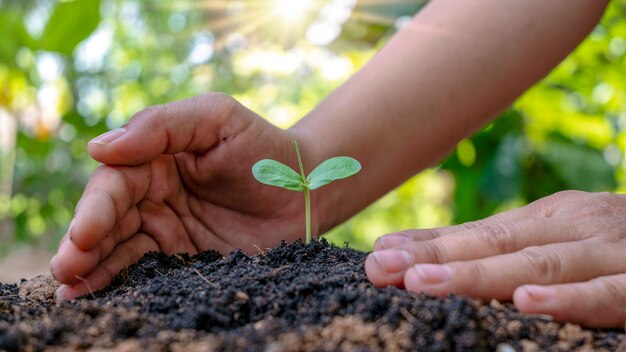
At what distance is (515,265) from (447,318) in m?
0.23

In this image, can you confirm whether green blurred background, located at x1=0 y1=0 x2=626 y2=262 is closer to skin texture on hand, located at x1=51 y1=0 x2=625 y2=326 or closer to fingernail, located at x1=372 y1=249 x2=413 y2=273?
skin texture on hand, located at x1=51 y1=0 x2=625 y2=326

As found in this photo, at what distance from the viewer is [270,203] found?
1.60m

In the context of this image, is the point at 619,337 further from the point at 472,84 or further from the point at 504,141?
the point at 504,141

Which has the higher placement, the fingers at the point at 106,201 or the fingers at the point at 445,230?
the fingers at the point at 106,201

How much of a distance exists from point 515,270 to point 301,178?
46 centimetres

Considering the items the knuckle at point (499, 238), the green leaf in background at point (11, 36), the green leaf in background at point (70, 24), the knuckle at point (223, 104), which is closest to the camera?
the knuckle at point (499, 238)

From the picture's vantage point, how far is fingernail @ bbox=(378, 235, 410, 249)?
107cm

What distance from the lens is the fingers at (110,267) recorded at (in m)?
1.21

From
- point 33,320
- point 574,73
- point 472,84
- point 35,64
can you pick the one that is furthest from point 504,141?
point 35,64

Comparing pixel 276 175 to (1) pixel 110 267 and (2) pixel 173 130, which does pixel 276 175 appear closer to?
(2) pixel 173 130

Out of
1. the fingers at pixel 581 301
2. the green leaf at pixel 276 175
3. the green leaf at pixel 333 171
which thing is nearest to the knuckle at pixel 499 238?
the fingers at pixel 581 301

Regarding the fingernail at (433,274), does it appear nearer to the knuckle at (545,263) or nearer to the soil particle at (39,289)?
the knuckle at (545,263)

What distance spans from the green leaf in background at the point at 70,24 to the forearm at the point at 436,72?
2.02 metres

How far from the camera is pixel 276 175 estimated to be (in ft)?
3.91
